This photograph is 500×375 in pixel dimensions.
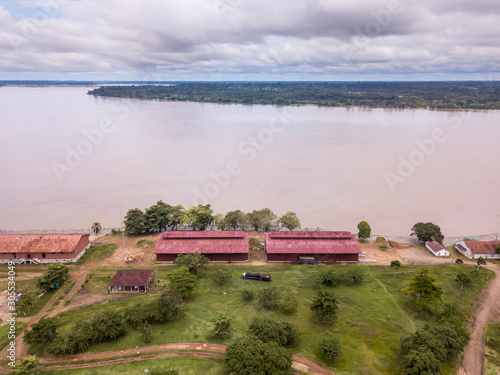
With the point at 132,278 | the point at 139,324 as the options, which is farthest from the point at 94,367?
the point at 132,278

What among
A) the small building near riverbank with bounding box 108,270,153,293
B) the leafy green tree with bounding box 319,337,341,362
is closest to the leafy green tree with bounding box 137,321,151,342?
the small building near riverbank with bounding box 108,270,153,293

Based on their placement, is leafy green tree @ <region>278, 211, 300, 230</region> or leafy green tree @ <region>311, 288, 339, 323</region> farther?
leafy green tree @ <region>278, 211, 300, 230</region>

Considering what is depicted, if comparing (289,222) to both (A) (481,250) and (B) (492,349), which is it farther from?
(B) (492,349)

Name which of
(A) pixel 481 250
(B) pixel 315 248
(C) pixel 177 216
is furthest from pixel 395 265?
(C) pixel 177 216

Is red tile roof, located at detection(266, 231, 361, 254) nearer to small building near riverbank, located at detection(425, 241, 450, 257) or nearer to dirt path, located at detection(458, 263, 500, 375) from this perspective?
small building near riverbank, located at detection(425, 241, 450, 257)

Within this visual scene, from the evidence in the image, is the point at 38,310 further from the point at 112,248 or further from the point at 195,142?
the point at 195,142

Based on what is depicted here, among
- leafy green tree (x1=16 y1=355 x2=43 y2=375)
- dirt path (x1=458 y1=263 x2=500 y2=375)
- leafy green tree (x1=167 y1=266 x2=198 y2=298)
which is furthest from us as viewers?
leafy green tree (x1=167 y1=266 x2=198 y2=298)

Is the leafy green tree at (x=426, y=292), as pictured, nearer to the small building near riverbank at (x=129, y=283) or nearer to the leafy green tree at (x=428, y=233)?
the leafy green tree at (x=428, y=233)
